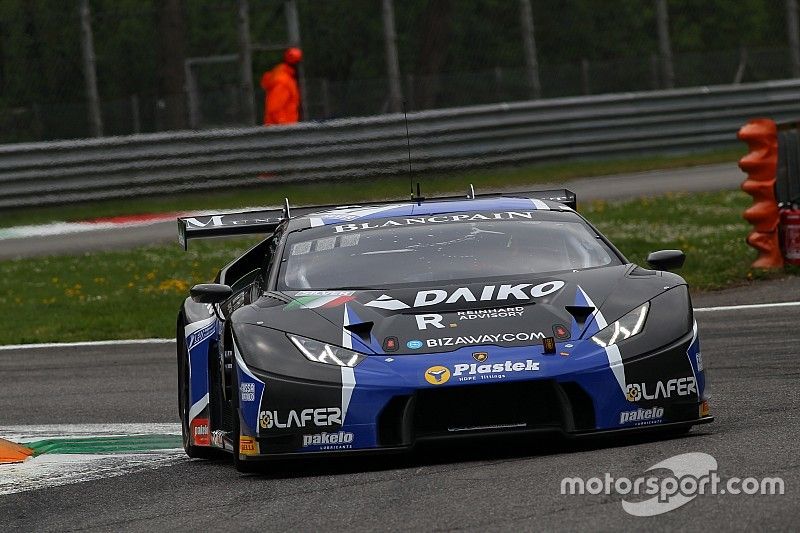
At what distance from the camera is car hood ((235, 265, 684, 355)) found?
6.79m

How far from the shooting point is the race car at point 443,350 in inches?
261

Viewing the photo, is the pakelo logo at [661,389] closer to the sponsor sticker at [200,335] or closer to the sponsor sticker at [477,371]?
the sponsor sticker at [477,371]

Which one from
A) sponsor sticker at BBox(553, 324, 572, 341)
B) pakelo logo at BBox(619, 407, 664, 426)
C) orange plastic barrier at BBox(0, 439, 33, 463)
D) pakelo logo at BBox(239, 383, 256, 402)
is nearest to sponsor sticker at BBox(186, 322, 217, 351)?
orange plastic barrier at BBox(0, 439, 33, 463)

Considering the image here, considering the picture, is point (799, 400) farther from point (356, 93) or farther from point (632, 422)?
point (356, 93)

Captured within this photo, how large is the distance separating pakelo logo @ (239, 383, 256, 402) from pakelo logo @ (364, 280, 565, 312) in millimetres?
622

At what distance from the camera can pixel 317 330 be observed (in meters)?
6.95

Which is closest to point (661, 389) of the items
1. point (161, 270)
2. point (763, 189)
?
point (763, 189)

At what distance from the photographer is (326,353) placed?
6.82 metres

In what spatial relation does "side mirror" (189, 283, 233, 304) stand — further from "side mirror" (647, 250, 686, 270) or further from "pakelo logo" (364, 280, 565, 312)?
"side mirror" (647, 250, 686, 270)

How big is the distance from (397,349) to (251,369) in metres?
0.61

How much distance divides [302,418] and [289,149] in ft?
52.1

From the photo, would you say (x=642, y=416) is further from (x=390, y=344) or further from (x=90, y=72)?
(x=90, y=72)

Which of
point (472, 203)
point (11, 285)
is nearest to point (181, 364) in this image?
point (472, 203)

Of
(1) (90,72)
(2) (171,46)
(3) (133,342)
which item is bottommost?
(3) (133,342)
